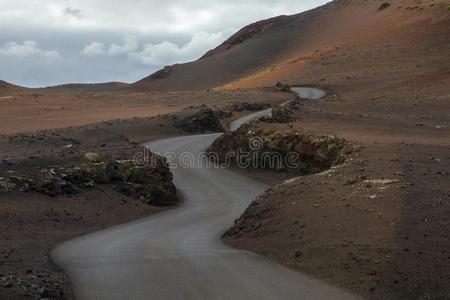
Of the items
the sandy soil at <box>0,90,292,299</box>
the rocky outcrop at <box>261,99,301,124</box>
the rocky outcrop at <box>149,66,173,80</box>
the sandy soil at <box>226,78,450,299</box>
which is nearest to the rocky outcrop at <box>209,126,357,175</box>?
the rocky outcrop at <box>261,99,301,124</box>

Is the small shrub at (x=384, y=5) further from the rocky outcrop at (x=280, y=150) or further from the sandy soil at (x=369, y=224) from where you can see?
the sandy soil at (x=369, y=224)

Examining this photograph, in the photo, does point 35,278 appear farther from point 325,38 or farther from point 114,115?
point 325,38

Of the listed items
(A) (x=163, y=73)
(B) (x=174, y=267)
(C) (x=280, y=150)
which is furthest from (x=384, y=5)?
(B) (x=174, y=267)

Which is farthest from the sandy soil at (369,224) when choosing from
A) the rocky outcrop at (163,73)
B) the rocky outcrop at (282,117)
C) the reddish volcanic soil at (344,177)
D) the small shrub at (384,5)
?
the rocky outcrop at (163,73)

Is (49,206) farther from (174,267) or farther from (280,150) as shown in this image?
(280,150)

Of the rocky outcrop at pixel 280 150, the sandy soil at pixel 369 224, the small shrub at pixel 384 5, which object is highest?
the small shrub at pixel 384 5

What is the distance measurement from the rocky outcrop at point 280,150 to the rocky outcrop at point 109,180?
6.30 metres

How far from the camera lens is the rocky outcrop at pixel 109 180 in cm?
1975

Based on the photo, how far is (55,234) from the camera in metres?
17.0

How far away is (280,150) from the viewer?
1196 inches

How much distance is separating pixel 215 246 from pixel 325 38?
109241 mm

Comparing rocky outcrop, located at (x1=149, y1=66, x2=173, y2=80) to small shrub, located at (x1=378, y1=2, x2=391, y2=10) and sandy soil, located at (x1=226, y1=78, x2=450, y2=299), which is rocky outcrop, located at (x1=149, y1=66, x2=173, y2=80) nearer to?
small shrub, located at (x1=378, y1=2, x2=391, y2=10)

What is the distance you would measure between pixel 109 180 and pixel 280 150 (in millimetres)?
9994

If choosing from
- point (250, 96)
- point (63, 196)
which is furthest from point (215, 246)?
point (250, 96)
